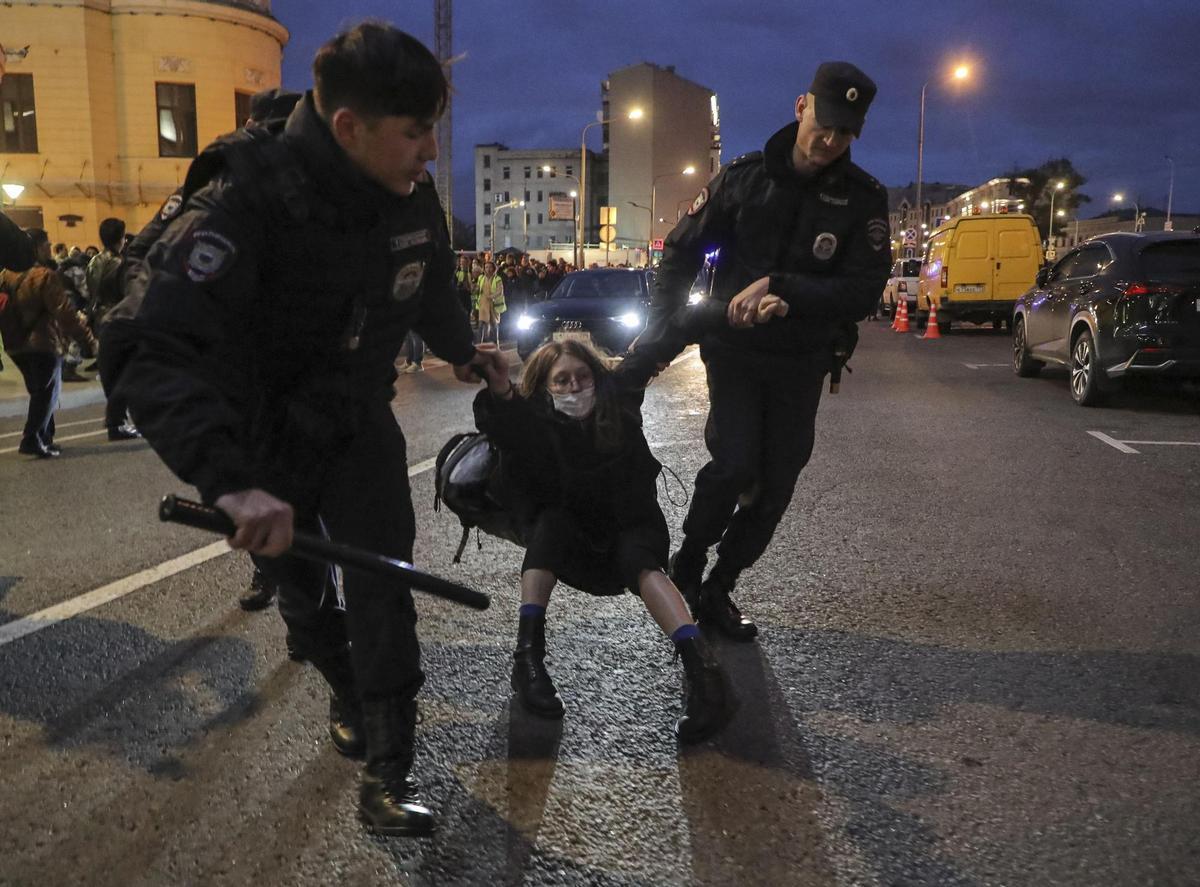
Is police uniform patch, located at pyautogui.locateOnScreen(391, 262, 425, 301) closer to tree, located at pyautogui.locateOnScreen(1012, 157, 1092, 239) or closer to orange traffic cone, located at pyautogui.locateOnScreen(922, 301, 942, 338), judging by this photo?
orange traffic cone, located at pyautogui.locateOnScreen(922, 301, 942, 338)

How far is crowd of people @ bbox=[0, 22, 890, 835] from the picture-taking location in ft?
6.70

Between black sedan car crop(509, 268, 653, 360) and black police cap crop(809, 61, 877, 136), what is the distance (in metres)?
A: 10.8

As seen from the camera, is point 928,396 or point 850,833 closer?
point 850,833

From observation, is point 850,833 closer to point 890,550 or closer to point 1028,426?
point 890,550

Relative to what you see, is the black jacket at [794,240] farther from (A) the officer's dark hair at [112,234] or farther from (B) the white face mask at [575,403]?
(A) the officer's dark hair at [112,234]

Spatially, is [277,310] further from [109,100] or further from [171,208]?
[109,100]

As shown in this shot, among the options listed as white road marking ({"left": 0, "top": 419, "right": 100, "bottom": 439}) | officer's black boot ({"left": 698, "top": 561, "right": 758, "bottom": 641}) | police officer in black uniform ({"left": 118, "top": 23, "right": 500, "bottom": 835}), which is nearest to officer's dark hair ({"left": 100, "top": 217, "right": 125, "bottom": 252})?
white road marking ({"left": 0, "top": 419, "right": 100, "bottom": 439})

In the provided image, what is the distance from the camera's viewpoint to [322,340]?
231 cm

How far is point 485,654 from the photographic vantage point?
3.62m

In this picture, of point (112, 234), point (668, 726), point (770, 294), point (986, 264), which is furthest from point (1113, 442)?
point (986, 264)

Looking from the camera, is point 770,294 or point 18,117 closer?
point 770,294

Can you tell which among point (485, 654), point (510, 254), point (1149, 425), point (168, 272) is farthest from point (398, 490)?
point (510, 254)

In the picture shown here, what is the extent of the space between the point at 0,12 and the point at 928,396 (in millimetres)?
25484

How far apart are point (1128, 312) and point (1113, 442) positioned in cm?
220
